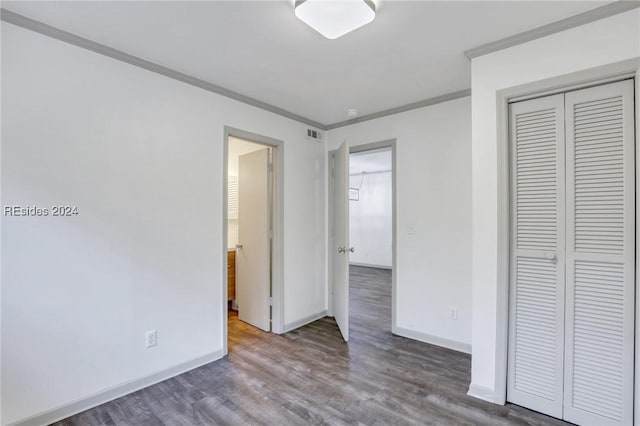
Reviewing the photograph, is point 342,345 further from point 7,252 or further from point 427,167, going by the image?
point 7,252

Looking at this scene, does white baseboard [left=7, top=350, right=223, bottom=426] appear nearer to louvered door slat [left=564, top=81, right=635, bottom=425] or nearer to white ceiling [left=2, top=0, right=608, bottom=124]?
white ceiling [left=2, top=0, right=608, bottom=124]

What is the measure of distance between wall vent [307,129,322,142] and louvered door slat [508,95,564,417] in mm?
2269

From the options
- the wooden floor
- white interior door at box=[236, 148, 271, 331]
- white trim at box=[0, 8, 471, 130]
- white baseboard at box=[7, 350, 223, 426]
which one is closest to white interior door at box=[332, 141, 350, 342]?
the wooden floor

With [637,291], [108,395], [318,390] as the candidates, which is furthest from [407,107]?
[108,395]

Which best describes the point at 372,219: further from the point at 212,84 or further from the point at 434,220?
the point at 212,84

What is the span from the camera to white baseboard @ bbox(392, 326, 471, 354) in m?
3.01

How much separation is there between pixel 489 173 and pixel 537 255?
24.6 inches

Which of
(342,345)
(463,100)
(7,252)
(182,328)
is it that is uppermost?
(463,100)

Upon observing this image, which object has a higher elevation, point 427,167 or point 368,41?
point 368,41

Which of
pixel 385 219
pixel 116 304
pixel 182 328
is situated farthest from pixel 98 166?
pixel 385 219

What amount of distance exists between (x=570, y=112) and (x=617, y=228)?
76 centimetres

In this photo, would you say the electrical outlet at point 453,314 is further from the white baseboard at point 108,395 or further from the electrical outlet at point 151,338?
the electrical outlet at point 151,338

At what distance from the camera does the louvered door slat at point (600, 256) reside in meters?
1.82

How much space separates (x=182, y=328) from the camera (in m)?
2.64
